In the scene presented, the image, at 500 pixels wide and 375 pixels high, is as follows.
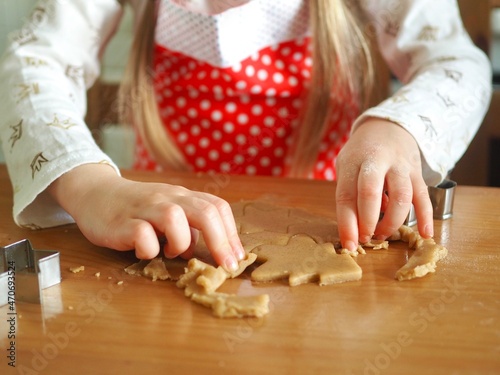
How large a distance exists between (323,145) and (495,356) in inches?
27.6

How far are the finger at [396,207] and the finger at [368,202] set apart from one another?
0.05 ft

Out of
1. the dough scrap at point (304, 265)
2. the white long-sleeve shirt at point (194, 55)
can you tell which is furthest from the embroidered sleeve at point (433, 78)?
the dough scrap at point (304, 265)

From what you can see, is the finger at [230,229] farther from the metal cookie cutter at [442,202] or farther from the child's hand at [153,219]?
the metal cookie cutter at [442,202]

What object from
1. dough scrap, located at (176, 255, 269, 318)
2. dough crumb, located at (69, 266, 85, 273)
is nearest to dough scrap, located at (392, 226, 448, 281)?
dough scrap, located at (176, 255, 269, 318)

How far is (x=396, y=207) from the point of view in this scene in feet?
2.15

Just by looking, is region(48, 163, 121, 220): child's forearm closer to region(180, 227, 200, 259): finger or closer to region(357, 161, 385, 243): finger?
region(180, 227, 200, 259): finger

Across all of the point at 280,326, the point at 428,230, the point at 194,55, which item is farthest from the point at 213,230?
the point at 194,55

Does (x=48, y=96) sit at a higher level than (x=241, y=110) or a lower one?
higher

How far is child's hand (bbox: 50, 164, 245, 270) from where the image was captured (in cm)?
58

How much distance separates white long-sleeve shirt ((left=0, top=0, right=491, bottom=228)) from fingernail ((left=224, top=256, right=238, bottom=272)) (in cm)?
22

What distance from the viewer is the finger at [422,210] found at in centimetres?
66

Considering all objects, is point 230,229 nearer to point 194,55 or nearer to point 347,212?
point 347,212

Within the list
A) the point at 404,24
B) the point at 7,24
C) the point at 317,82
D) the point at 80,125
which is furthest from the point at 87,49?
the point at 7,24

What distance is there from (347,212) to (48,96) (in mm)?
438
